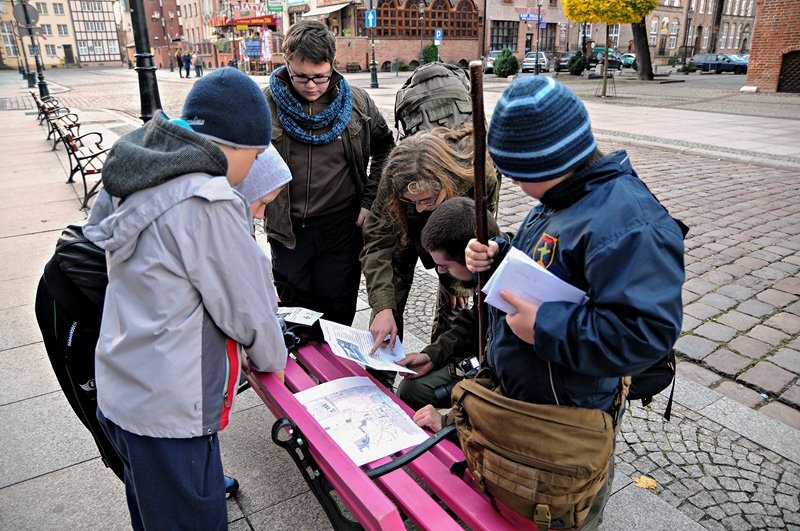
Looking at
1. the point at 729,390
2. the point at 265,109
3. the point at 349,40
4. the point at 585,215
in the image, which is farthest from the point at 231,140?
the point at 349,40

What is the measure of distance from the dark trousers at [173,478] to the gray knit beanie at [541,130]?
1169mm

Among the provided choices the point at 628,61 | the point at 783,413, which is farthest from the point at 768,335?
the point at 628,61

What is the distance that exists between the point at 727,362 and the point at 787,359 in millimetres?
360

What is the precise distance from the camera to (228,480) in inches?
96.9

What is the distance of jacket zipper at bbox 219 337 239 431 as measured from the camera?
1656 mm

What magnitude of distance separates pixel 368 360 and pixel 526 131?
4.15ft

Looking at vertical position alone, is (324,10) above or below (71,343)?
above

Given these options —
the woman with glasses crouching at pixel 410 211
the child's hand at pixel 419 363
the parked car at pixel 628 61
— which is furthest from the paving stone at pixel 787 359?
the parked car at pixel 628 61

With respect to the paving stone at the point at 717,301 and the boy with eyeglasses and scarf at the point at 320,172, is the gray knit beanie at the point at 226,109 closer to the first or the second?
the boy with eyeglasses and scarf at the point at 320,172

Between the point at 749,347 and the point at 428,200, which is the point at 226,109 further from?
the point at 749,347

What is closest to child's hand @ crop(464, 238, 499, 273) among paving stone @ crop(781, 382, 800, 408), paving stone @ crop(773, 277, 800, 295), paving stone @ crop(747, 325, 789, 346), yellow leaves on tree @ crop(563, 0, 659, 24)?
paving stone @ crop(781, 382, 800, 408)

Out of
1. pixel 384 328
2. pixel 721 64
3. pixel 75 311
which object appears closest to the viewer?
pixel 75 311

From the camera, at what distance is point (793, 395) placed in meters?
3.11

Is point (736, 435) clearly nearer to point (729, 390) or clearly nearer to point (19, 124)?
point (729, 390)
